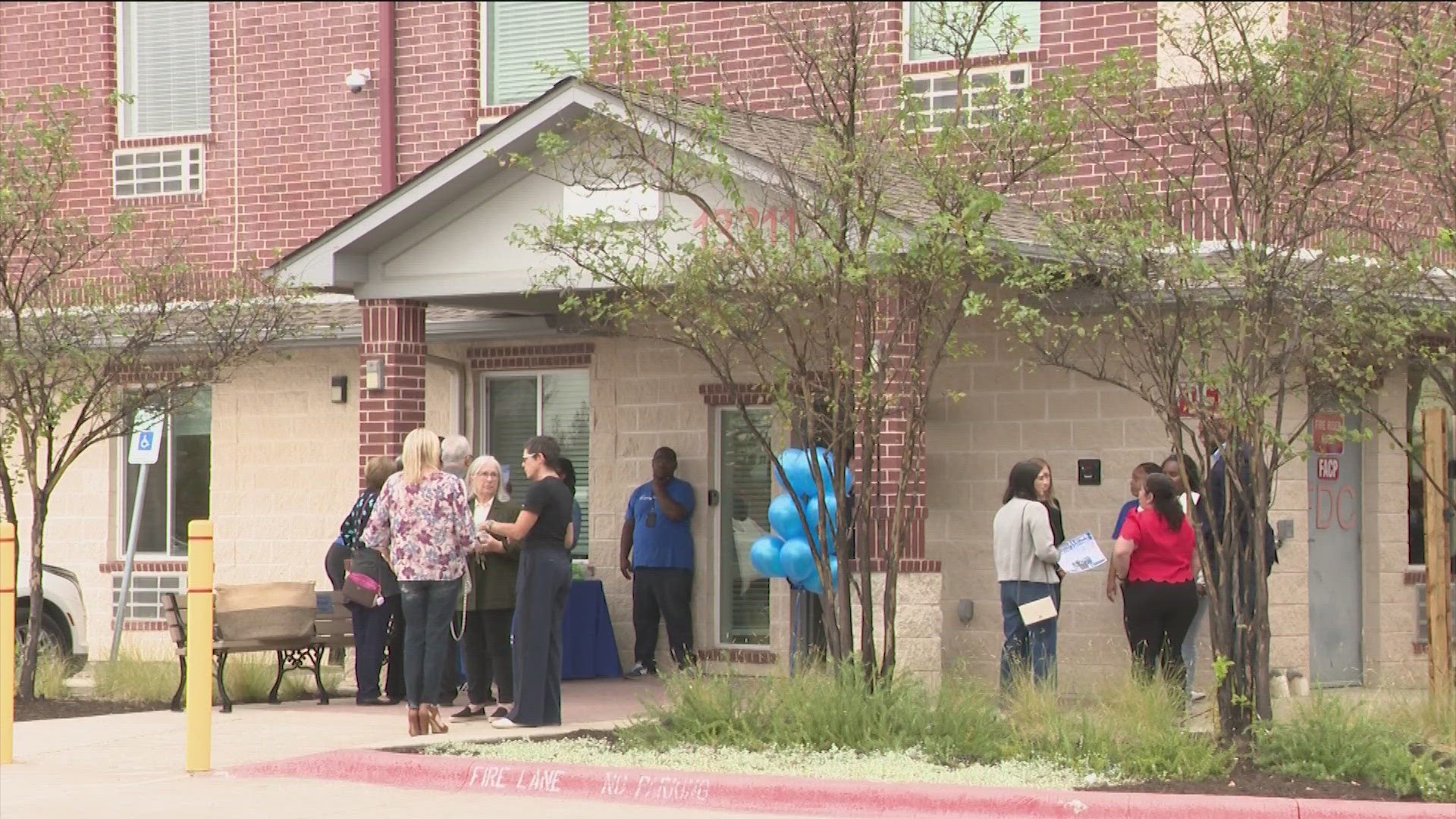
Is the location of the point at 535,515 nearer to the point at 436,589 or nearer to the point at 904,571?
the point at 436,589

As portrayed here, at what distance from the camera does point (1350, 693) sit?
15.1 meters

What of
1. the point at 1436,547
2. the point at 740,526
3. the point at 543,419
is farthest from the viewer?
the point at 543,419

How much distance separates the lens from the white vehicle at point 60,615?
57.2 ft

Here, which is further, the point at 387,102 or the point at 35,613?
the point at 387,102

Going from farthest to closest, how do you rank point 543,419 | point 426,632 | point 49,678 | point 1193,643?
point 543,419, point 49,678, point 1193,643, point 426,632

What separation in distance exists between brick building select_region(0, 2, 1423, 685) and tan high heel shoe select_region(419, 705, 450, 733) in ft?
6.75

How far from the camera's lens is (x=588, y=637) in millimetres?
17578

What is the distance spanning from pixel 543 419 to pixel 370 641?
4.19m

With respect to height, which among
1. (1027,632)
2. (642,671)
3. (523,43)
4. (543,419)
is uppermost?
(523,43)

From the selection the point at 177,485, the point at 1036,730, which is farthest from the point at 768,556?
the point at 177,485

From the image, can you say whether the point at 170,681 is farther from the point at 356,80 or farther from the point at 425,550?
the point at 356,80

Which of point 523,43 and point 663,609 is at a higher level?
point 523,43

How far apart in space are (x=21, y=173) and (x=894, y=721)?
754 centimetres

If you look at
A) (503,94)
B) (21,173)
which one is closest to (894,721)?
(21,173)
